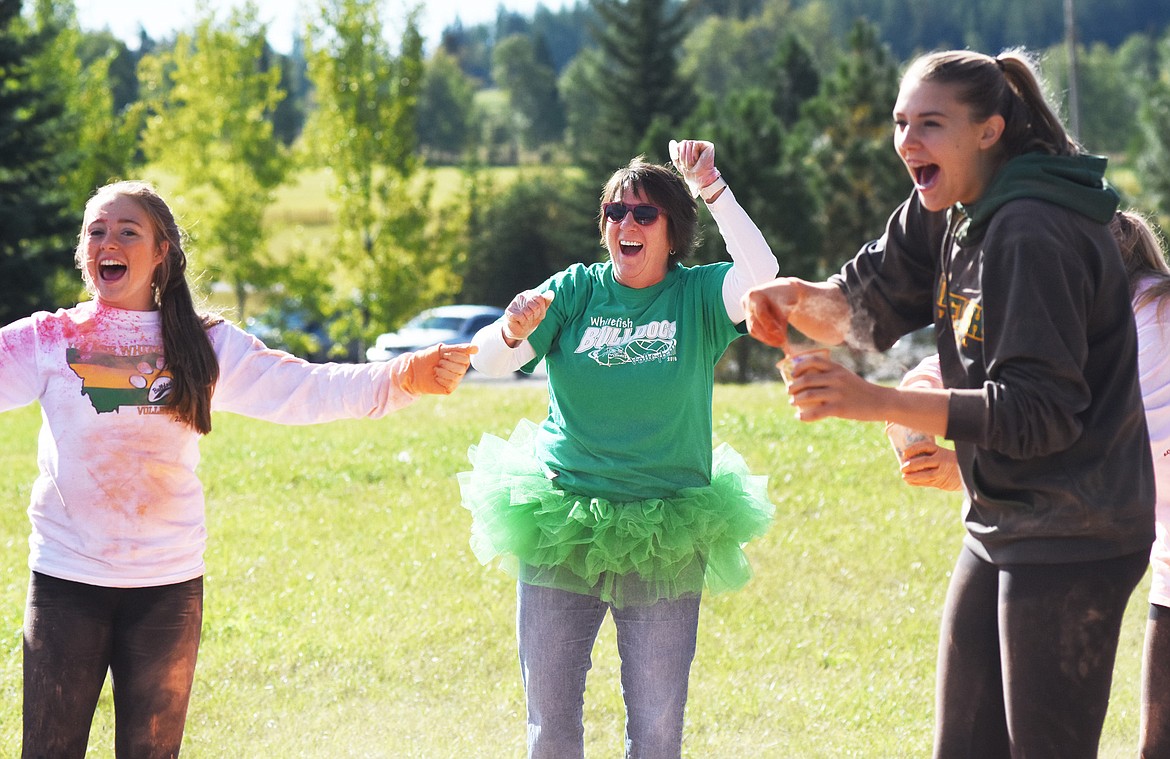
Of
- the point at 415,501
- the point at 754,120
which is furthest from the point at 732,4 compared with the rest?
the point at 415,501

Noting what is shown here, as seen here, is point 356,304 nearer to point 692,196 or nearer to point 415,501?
point 415,501

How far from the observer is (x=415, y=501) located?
8.42m

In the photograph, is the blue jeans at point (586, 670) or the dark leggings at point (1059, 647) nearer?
the dark leggings at point (1059, 647)

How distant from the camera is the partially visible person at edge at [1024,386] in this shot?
2.46 metres

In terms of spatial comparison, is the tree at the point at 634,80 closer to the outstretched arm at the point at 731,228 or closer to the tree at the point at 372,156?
the tree at the point at 372,156

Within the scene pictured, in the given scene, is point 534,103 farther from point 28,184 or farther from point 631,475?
point 631,475

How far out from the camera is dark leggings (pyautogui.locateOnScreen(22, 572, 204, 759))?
3402mm

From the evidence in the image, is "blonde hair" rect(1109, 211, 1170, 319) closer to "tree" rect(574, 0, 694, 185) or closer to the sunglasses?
the sunglasses

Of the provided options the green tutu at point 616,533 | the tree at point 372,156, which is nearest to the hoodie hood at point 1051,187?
the green tutu at point 616,533

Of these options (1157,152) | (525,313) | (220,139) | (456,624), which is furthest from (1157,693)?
(1157,152)

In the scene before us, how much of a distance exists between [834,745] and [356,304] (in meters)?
24.8

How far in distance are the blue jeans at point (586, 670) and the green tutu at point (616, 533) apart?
6 cm

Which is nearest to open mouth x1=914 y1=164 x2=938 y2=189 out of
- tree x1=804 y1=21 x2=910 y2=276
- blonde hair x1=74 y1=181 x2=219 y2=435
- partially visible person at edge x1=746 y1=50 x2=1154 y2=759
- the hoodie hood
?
partially visible person at edge x1=746 y1=50 x2=1154 y2=759

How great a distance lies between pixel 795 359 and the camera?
2.57m
